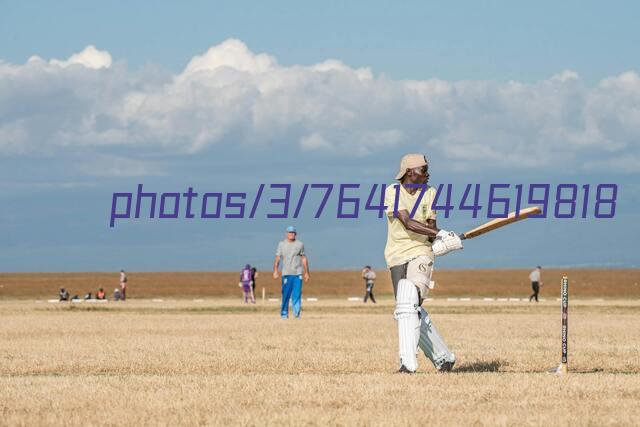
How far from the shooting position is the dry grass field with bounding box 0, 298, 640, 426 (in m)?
10.0

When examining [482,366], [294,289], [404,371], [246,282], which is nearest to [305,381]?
[404,371]

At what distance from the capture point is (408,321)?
1330cm

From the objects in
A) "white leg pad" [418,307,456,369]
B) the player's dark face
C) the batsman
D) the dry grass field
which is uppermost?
the player's dark face

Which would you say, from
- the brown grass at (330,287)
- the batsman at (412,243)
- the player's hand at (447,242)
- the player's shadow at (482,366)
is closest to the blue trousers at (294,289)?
the player's shadow at (482,366)

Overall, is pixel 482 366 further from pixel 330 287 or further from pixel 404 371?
pixel 330 287

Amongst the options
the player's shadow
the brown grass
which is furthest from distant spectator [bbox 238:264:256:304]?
the player's shadow

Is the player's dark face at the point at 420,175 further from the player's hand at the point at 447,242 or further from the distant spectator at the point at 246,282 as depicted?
the distant spectator at the point at 246,282

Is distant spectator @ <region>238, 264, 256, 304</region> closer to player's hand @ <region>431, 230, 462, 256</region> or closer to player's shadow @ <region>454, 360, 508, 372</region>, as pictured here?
player's shadow @ <region>454, 360, 508, 372</region>

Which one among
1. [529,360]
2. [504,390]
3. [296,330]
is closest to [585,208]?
[296,330]

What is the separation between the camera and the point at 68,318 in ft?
101

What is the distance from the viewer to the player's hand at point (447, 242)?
43.0ft

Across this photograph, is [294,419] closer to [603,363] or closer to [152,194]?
[603,363]

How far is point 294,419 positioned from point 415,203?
424 cm

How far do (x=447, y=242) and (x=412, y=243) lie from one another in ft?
1.68
